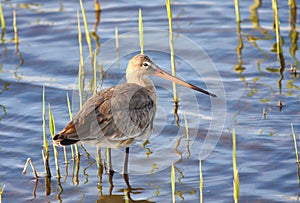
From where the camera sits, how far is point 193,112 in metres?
9.05

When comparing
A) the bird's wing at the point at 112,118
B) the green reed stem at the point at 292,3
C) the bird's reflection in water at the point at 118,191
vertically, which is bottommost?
the bird's reflection in water at the point at 118,191

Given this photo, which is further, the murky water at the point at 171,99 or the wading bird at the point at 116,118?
the murky water at the point at 171,99

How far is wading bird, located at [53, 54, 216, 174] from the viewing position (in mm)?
6875

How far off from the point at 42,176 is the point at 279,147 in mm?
2759

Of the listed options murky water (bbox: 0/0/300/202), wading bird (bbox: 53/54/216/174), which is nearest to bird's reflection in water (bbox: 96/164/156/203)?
murky water (bbox: 0/0/300/202)

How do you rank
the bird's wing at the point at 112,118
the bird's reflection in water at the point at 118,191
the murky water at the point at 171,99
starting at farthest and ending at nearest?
the murky water at the point at 171,99 < the bird's reflection in water at the point at 118,191 < the bird's wing at the point at 112,118

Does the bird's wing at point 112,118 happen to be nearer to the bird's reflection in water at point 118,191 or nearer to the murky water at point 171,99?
the bird's reflection in water at point 118,191

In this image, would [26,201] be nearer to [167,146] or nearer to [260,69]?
[167,146]

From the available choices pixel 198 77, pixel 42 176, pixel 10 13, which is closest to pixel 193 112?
pixel 198 77

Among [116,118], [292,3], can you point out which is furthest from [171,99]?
[292,3]

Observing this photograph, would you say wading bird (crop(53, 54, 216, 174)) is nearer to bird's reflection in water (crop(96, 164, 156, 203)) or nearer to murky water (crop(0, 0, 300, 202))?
bird's reflection in water (crop(96, 164, 156, 203))

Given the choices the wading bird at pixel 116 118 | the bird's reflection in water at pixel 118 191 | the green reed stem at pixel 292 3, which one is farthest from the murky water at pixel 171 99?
the wading bird at pixel 116 118

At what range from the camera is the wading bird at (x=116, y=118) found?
688 cm

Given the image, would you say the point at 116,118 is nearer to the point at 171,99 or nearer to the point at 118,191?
the point at 118,191
